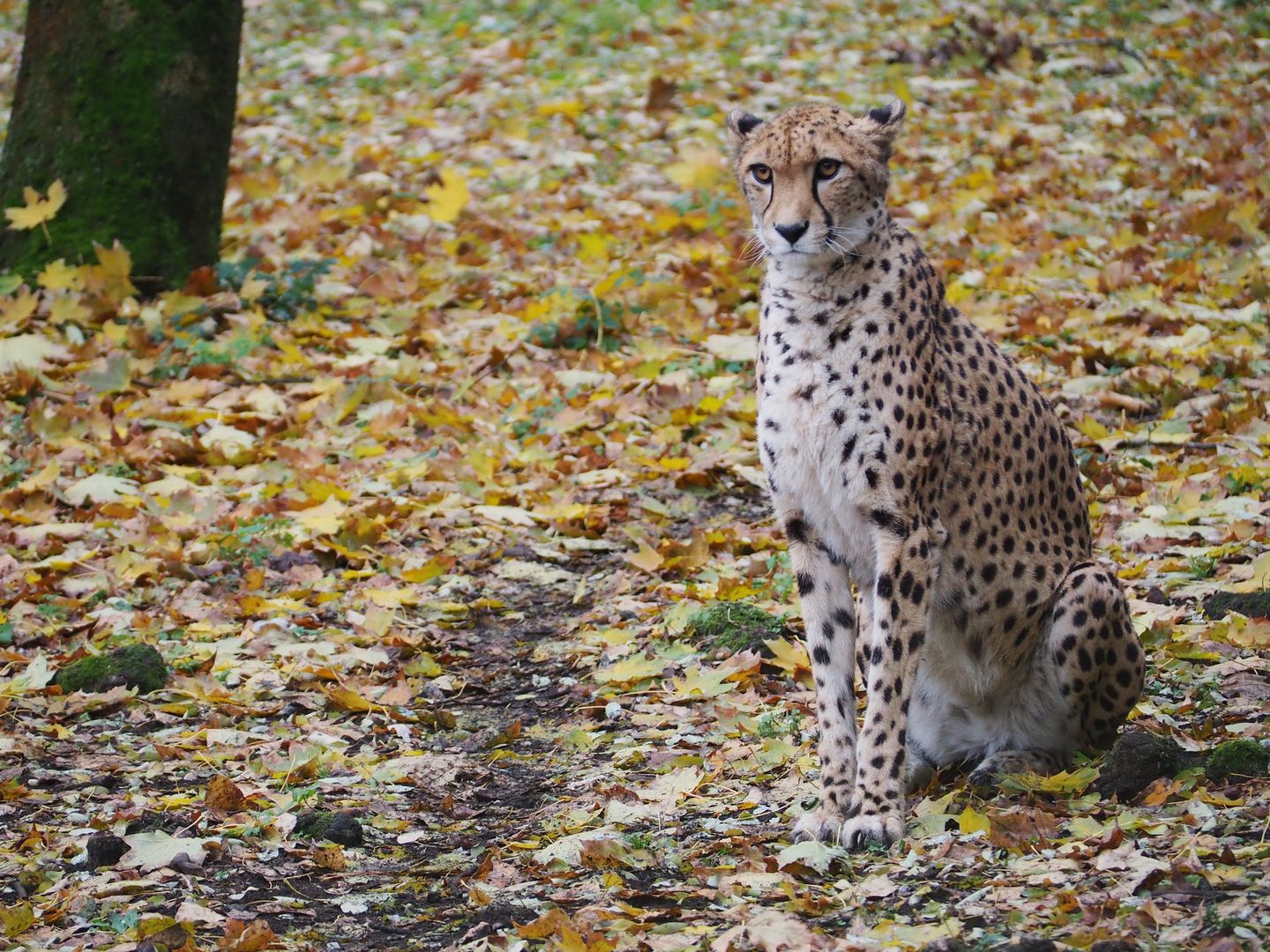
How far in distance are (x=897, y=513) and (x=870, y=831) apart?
103cm

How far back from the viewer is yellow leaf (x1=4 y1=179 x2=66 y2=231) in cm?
924

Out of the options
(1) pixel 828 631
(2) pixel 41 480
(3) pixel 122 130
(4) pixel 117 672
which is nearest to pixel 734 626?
(1) pixel 828 631

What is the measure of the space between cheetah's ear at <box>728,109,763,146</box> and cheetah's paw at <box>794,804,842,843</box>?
2.35 meters

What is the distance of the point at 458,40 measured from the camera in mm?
16266

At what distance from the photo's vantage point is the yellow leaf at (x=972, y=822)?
459 centimetres

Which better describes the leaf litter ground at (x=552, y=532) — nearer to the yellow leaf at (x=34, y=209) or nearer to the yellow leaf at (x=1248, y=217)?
the yellow leaf at (x=1248, y=217)

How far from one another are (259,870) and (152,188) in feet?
20.2

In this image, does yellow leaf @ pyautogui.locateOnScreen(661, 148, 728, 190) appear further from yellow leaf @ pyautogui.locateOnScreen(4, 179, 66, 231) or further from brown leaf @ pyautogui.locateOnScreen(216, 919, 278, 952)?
brown leaf @ pyautogui.locateOnScreen(216, 919, 278, 952)

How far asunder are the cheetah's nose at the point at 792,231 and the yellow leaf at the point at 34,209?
6113 mm

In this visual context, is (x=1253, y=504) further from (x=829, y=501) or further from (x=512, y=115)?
(x=512, y=115)

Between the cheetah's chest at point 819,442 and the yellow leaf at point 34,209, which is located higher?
the cheetah's chest at point 819,442

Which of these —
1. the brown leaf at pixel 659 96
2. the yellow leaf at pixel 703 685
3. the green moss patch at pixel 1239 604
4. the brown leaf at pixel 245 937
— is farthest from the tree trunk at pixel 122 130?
the green moss patch at pixel 1239 604

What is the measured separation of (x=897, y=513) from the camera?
4828 mm

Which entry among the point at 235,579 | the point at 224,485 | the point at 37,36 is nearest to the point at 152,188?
the point at 37,36
